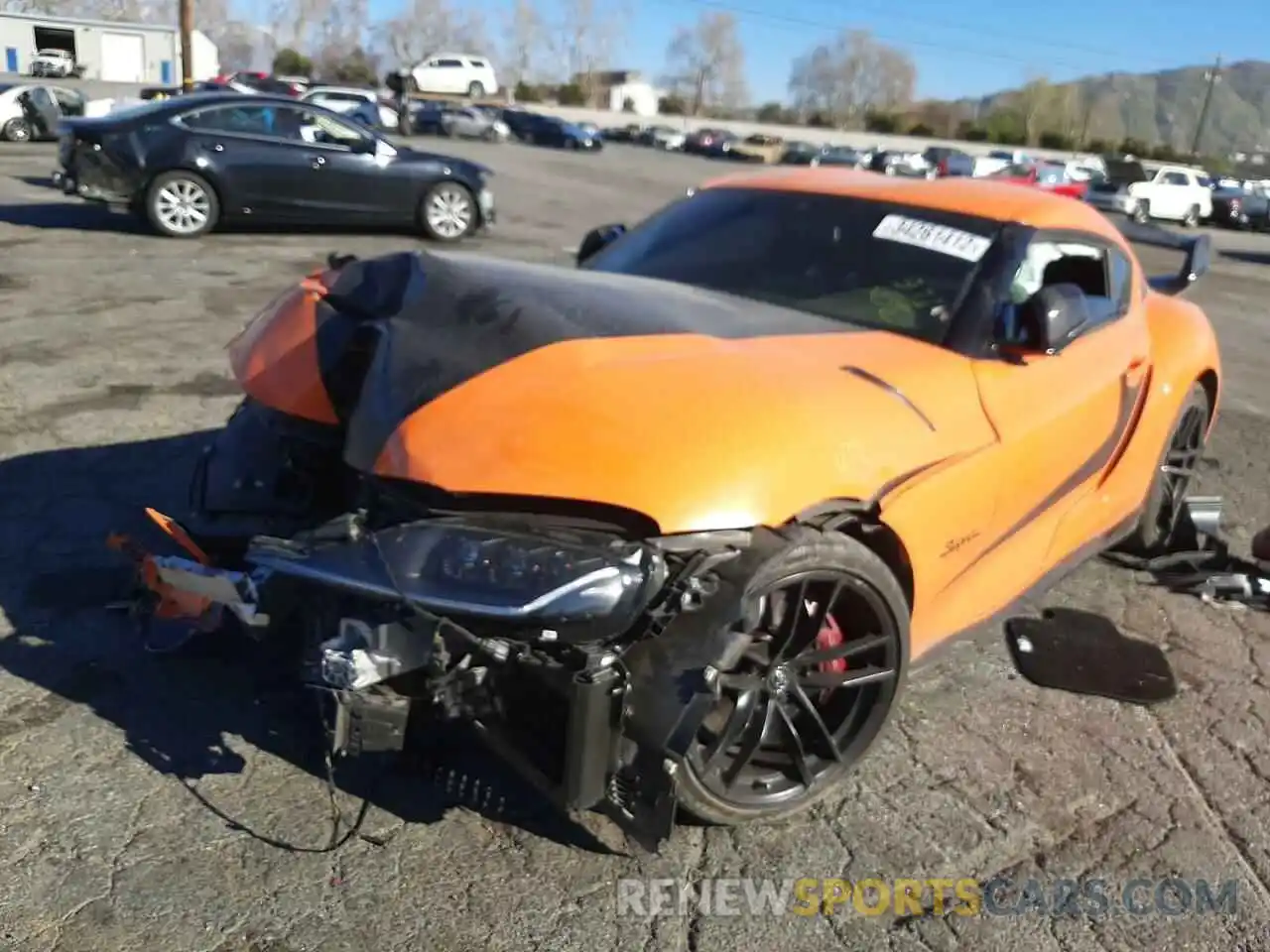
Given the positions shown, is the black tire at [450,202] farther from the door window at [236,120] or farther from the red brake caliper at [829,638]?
the red brake caliper at [829,638]

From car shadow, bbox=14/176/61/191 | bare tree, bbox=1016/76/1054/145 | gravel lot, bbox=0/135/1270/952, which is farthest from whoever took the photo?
bare tree, bbox=1016/76/1054/145

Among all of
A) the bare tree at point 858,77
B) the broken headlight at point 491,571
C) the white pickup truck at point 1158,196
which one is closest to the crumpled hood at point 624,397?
the broken headlight at point 491,571

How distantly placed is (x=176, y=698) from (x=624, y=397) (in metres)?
1.60

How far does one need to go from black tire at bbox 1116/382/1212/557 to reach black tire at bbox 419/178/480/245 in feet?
31.4

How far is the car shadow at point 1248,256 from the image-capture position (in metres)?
22.6

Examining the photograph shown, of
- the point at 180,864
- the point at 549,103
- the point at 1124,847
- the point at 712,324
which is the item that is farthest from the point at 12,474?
the point at 549,103

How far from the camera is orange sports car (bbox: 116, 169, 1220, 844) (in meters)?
2.34

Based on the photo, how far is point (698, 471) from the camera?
243 cm

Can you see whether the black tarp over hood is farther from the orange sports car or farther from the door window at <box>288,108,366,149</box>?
the door window at <box>288,108,366,149</box>

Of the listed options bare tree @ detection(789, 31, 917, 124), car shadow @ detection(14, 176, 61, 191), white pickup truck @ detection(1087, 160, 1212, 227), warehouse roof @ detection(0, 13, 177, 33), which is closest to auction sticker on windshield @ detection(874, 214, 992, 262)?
car shadow @ detection(14, 176, 61, 191)

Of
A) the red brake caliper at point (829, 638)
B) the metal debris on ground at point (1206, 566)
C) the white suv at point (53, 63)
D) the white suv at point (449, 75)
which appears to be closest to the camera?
the red brake caliper at point (829, 638)

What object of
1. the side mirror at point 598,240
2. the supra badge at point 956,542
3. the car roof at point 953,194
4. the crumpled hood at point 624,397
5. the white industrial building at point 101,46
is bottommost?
the supra badge at point 956,542

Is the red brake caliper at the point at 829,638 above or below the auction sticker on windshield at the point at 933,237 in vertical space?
below

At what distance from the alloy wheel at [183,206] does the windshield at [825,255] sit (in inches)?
344
